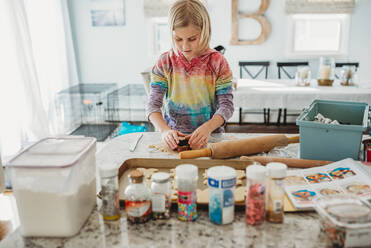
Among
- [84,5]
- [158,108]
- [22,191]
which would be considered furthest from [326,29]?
[22,191]

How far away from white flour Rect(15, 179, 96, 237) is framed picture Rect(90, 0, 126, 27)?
3951mm

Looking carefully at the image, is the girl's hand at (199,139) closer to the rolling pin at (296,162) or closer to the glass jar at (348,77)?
the rolling pin at (296,162)

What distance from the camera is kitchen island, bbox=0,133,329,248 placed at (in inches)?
28.2

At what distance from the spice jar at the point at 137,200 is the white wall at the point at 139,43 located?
3.79m

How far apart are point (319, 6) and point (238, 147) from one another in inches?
141

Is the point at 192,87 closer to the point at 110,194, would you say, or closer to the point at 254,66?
the point at 110,194

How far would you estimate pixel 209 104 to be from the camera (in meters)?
1.47

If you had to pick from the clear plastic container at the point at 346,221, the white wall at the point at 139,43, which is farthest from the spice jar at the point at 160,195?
the white wall at the point at 139,43

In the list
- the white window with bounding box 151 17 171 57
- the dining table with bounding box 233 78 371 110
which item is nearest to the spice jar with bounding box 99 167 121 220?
the dining table with bounding box 233 78 371 110

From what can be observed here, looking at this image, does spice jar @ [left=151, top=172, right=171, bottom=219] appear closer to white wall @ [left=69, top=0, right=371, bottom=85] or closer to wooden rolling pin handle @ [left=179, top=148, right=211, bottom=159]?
wooden rolling pin handle @ [left=179, top=148, right=211, bottom=159]

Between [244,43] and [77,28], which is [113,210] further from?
[77,28]

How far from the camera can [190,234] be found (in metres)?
0.75

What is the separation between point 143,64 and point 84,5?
3.60 ft

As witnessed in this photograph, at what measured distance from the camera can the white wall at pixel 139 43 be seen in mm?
4141
